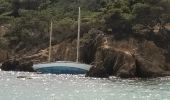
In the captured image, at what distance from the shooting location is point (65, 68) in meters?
77.9

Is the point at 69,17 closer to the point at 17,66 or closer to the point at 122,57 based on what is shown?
the point at 17,66

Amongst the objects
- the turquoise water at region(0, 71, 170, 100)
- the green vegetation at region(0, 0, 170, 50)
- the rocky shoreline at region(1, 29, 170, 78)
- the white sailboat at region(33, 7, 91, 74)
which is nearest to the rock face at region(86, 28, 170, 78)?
the rocky shoreline at region(1, 29, 170, 78)

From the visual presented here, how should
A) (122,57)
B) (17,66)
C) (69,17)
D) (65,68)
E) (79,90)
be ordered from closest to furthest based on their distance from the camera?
(79,90)
(122,57)
(65,68)
(17,66)
(69,17)

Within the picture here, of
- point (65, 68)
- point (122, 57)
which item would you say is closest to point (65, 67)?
point (65, 68)

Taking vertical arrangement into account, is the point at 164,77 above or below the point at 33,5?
below

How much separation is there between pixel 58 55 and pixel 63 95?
4379cm

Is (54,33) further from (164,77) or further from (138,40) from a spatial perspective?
(164,77)

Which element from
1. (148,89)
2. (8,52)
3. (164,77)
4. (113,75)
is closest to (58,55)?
(8,52)

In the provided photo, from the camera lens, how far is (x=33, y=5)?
118562 millimetres

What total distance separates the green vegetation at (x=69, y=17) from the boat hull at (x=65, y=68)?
25.4 ft

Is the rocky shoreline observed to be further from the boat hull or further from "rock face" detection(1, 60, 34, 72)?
the boat hull

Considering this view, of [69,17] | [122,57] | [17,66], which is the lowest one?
[17,66]

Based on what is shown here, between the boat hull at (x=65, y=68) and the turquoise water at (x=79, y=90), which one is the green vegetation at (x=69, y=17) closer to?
the boat hull at (x=65, y=68)

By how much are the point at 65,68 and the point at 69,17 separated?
24.2 m
